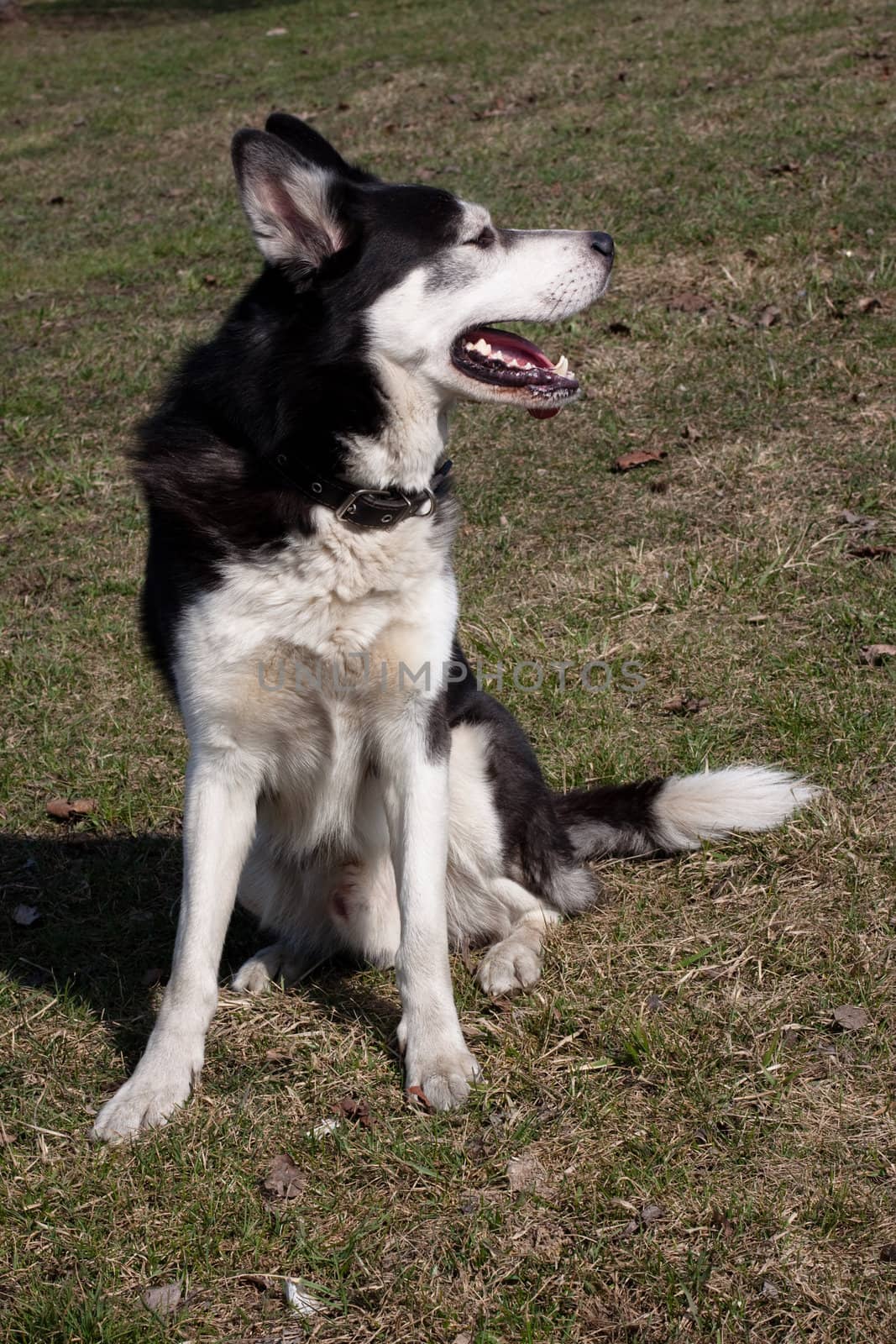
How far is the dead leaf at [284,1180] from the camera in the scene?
2727 millimetres

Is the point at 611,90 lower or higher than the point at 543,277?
lower

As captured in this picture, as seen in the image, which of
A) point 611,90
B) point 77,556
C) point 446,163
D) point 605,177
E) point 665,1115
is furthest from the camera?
point 611,90

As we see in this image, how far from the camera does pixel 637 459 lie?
20.4ft

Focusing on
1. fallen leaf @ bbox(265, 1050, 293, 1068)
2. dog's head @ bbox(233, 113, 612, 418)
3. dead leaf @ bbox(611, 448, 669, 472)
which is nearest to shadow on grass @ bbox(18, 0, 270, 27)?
dead leaf @ bbox(611, 448, 669, 472)

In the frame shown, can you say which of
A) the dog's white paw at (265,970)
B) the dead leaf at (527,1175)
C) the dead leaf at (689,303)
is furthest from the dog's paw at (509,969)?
the dead leaf at (689,303)

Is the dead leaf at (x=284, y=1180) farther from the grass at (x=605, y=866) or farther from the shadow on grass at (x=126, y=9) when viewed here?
the shadow on grass at (x=126, y=9)

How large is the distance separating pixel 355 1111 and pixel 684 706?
215 cm

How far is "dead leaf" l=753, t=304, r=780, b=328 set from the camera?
7.12 meters

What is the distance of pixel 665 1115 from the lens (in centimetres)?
285

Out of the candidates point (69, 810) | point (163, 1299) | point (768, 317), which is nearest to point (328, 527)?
point (163, 1299)

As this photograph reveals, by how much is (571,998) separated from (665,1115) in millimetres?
494

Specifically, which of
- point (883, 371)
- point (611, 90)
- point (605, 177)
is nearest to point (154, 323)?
point (605, 177)

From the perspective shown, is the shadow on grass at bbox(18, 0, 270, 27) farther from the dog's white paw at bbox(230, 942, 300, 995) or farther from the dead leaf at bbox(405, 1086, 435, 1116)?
the dead leaf at bbox(405, 1086, 435, 1116)

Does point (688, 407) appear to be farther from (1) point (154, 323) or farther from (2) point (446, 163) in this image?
(2) point (446, 163)
